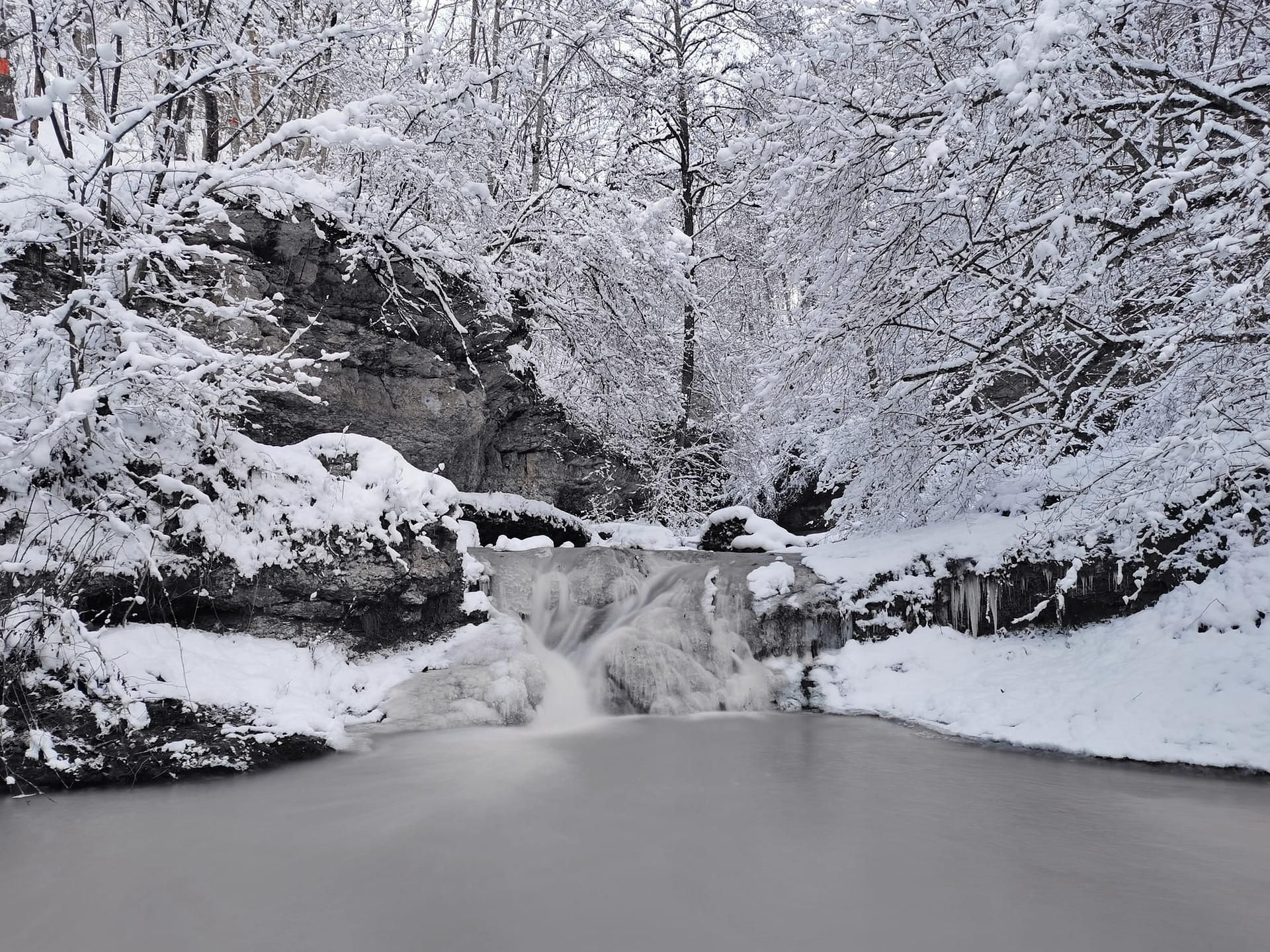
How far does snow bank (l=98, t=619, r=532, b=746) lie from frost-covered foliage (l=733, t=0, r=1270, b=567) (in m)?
3.83

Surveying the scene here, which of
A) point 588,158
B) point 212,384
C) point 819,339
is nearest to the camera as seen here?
point 212,384

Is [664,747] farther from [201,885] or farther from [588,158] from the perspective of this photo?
[588,158]

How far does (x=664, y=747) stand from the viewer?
5.66 metres

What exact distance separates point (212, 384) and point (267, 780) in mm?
2676

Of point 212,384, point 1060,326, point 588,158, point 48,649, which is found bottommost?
point 48,649

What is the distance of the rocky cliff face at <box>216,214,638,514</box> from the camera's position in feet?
26.4

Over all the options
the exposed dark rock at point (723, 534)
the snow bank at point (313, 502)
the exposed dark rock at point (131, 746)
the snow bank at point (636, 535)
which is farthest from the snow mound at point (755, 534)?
the exposed dark rock at point (131, 746)

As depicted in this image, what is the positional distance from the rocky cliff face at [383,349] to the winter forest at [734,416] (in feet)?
0.16

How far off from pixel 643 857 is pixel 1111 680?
4215 millimetres

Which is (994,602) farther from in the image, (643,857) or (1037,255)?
(643,857)

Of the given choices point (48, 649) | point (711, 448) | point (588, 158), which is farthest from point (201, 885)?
point (588, 158)

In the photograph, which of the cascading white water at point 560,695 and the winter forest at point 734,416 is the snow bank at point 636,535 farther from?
the cascading white water at point 560,695

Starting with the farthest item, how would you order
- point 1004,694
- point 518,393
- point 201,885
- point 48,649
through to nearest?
point 518,393
point 1004,694
point 48,649
point 201,885

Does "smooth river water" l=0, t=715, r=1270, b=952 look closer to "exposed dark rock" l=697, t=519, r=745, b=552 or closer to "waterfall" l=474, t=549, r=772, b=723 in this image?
"waterfall" l=474, t=549, r=772, b=723
